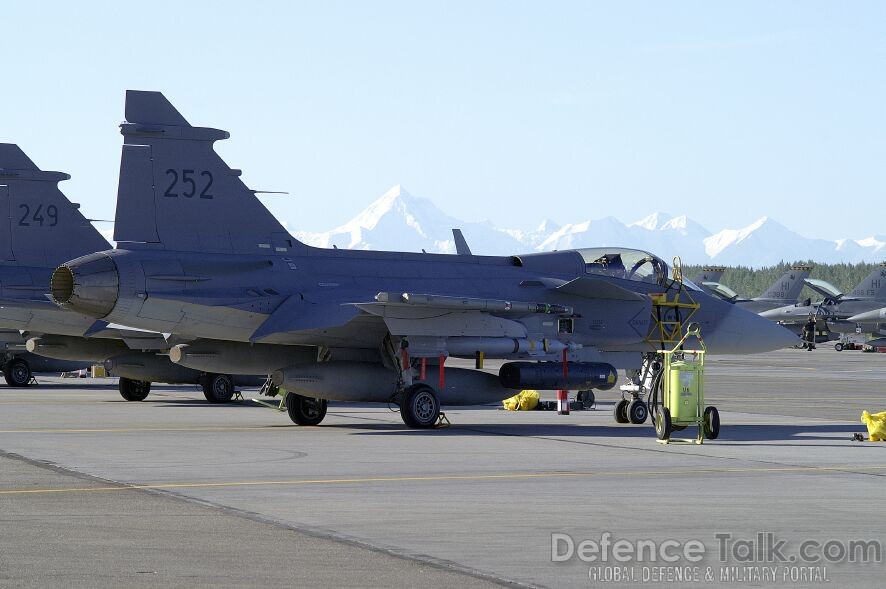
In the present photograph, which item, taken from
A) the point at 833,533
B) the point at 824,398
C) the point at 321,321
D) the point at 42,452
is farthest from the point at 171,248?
the point at 824,398

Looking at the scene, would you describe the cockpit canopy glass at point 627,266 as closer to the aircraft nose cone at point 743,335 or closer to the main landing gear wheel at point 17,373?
Result: the aircraft nose cone at point 743,335

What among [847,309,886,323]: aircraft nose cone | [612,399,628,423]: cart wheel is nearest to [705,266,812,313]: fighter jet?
[847,309,886,323]: aircraft nose cone

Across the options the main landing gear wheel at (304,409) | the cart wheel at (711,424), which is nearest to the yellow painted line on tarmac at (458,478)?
the cart wheel at (711,424)

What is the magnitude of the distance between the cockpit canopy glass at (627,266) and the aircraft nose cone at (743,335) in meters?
1.36

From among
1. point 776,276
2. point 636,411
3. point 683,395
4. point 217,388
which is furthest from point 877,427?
point 776,276

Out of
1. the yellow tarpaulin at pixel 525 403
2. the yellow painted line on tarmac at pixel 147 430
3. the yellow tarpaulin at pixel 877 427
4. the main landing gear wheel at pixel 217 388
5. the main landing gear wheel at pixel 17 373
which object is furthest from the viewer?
the main landing gear wheel at pixel 17 373

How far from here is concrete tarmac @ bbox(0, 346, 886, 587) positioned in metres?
7.56

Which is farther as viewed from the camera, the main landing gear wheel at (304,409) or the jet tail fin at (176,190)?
the main landing gear wheel at (304,409)

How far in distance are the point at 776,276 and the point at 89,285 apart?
127834 millimetres

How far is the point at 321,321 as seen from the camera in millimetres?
18062

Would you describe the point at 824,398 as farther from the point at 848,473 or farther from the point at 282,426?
the point at 848,473

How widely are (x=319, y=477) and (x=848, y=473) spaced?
555 cm

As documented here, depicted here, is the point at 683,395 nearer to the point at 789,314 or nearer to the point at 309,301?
the point at 309,301

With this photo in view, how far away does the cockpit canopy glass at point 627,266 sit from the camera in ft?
70.1
